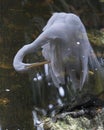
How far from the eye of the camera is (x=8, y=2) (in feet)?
13.7

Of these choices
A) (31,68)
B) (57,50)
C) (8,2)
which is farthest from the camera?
(8,2)

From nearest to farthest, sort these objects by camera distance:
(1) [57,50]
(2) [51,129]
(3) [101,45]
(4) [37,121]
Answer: (2) [51,129] < (4) [37,121] < (1) [57,50] < (3) [101,45]

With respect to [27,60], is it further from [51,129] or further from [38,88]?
[51,129]

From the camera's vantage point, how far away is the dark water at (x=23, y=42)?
2482 mm

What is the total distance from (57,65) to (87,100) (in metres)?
0.36

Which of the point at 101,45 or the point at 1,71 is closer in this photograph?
the point at 1,71

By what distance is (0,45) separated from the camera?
3324 millimetres

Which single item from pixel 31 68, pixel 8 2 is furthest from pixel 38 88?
pixel 8 2

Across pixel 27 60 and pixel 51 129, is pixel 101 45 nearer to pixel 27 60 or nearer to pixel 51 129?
pixel 27 60

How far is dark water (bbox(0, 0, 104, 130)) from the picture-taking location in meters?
2.48

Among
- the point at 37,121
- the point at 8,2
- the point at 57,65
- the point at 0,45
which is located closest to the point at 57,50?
the point at 57,65

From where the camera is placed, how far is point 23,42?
327 centimetres

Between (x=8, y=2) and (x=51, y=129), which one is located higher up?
(x=8, y=2)

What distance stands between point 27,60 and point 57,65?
0.32 meters
